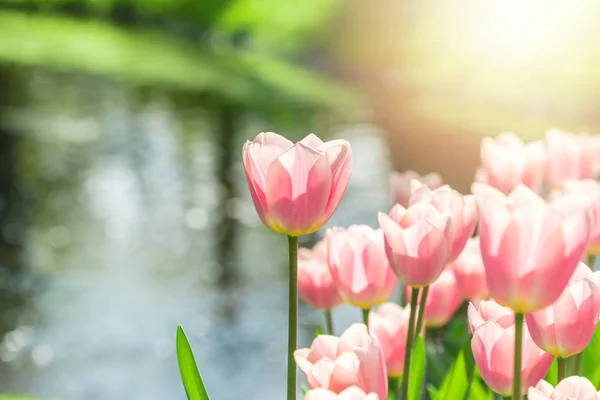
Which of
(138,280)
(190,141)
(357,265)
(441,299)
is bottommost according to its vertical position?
(138,280)

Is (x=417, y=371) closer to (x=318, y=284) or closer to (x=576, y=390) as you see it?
(x=318, y=284)

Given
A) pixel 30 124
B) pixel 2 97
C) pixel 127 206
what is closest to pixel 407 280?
pixel 127 206

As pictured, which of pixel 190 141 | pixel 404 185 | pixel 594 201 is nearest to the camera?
pixel 594 201

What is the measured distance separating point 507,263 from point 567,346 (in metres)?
0.14

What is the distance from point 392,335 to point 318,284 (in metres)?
0.17

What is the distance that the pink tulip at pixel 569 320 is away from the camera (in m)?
0.89

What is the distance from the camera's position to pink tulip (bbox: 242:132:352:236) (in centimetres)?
90

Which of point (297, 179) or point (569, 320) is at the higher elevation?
point (297, 179)

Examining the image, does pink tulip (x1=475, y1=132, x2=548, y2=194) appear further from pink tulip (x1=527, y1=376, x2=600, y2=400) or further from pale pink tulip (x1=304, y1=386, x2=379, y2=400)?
pale pink tulip (x1=304, y1=386, x2=379, y2=400)

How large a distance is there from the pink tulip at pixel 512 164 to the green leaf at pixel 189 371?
2.11 feet

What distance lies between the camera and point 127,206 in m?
8.12

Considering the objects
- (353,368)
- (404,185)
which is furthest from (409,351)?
(404,185)

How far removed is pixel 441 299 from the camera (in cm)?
138

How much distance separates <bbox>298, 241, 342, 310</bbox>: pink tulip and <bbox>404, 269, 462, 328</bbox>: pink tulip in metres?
0.12
